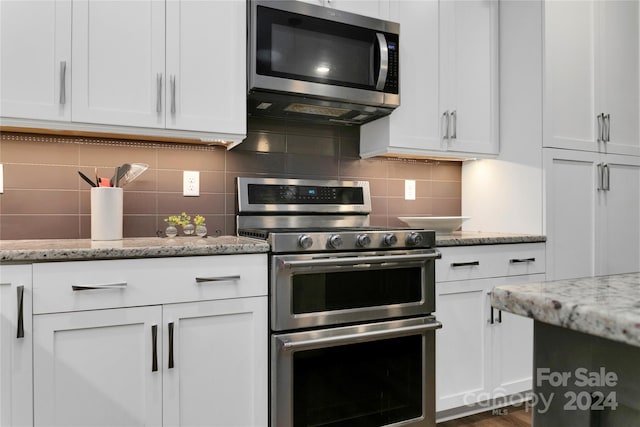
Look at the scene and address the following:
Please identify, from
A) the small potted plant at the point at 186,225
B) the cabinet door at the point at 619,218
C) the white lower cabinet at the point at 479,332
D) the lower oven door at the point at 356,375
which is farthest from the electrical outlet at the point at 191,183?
the cabinet door at the point at 619,218

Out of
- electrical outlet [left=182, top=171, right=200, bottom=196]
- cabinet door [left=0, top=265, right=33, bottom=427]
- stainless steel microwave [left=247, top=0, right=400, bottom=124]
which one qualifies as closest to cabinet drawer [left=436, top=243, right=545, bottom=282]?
stainless steel microwave [left=247, top=0, right=400, bottom=124]

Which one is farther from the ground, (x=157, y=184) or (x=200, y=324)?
(x=157, y=184)

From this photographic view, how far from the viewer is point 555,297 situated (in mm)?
534

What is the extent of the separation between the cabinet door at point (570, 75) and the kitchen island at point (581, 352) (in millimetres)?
1926

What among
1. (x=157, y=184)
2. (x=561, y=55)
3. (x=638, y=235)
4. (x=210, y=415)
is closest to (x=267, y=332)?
(x=210, y=415)

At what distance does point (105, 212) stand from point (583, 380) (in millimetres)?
1749

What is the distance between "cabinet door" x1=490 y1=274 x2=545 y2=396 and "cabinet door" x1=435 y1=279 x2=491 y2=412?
0.06 metres

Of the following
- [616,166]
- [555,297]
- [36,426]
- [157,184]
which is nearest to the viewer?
[555,297]

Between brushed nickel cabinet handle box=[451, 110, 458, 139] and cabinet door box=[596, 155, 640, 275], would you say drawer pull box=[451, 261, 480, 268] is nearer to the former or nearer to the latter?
brushed nickel cabinet handle box=[451, 110, 458, 139]

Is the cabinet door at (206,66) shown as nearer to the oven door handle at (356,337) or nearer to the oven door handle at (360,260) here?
the oven door handle at (360,260)

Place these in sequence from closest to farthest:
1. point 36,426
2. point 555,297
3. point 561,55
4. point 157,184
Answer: point 555,297 < point 36,426 < point 157,184 < point 561,55

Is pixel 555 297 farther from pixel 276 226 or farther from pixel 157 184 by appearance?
pixel 157 184

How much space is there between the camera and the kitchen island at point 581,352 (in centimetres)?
50

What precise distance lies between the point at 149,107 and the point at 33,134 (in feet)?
1.84
